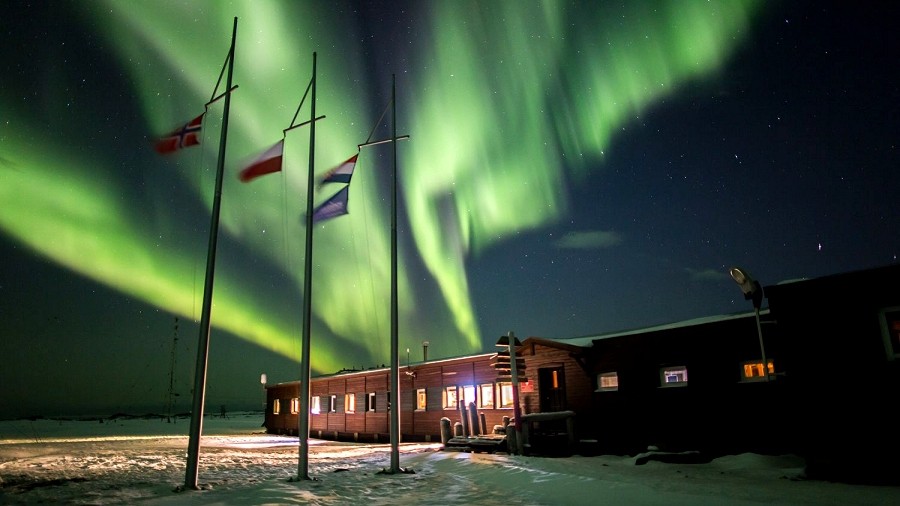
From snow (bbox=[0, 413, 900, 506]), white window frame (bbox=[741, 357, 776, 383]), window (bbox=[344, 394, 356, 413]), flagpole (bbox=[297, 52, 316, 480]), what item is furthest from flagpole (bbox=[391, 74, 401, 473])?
window (bbox=[344, 394, 356, 413])

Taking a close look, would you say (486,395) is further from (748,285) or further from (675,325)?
(748,285)

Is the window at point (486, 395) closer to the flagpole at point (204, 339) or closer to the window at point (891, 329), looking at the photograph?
the flagpole at point (204, 339)

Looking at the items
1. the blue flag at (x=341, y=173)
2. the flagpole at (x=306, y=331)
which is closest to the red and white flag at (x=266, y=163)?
the flagpole at (x=306, y=331)

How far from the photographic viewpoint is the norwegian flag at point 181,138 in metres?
15.4

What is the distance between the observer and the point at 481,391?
2944 cm

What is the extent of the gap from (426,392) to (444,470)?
15974 millimetres

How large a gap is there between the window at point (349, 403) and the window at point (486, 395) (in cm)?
1334

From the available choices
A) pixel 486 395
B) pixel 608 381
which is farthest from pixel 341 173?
pixel 486 395

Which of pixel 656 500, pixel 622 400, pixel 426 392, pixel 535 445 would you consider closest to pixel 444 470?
pixel 535 445

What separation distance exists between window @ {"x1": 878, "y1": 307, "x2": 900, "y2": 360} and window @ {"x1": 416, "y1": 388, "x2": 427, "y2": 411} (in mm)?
23709

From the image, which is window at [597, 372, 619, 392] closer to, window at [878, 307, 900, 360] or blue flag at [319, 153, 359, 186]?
window at [878, 307, 900, 360]

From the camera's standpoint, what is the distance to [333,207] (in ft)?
54.5

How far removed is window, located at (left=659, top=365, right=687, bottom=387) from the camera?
68.6ft

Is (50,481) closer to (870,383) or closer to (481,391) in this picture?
(481,391)
